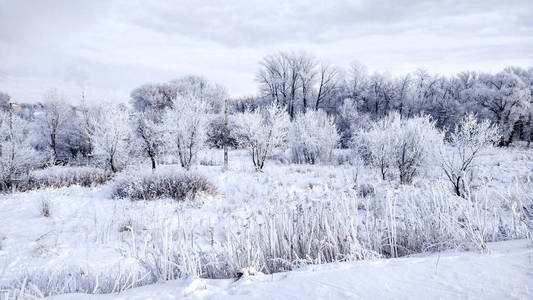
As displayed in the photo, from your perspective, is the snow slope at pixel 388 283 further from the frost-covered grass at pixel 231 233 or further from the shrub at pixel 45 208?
the shrub at pixel 45 208

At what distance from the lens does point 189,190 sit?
1000cm

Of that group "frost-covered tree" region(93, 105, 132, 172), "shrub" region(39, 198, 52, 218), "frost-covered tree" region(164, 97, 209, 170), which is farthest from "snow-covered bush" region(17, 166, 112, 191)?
"shrub" region(39, 198, 52, 218)

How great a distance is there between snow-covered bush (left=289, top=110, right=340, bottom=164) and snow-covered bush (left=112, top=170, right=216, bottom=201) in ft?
47.1

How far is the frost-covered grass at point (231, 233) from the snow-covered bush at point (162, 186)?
413 mm

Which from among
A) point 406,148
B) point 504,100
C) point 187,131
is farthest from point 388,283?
point 504,100

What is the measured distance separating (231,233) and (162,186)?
8198mm

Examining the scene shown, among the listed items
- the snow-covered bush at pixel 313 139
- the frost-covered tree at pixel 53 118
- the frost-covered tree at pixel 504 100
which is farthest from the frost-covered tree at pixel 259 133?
the frost-covered tree at pixel 504 100

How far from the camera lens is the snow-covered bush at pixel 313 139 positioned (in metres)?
24.4

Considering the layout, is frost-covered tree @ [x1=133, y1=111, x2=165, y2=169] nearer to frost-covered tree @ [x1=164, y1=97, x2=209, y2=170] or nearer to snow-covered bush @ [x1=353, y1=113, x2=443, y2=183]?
frost-covered tree @ [x1=164, y1=97, x2=209, y2=170]

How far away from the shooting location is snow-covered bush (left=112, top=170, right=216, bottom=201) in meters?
9.77

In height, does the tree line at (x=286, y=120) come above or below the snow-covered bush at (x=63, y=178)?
above

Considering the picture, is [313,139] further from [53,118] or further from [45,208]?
[53,118]

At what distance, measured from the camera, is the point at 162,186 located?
10.3m

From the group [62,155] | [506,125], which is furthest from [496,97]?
[62,155]
